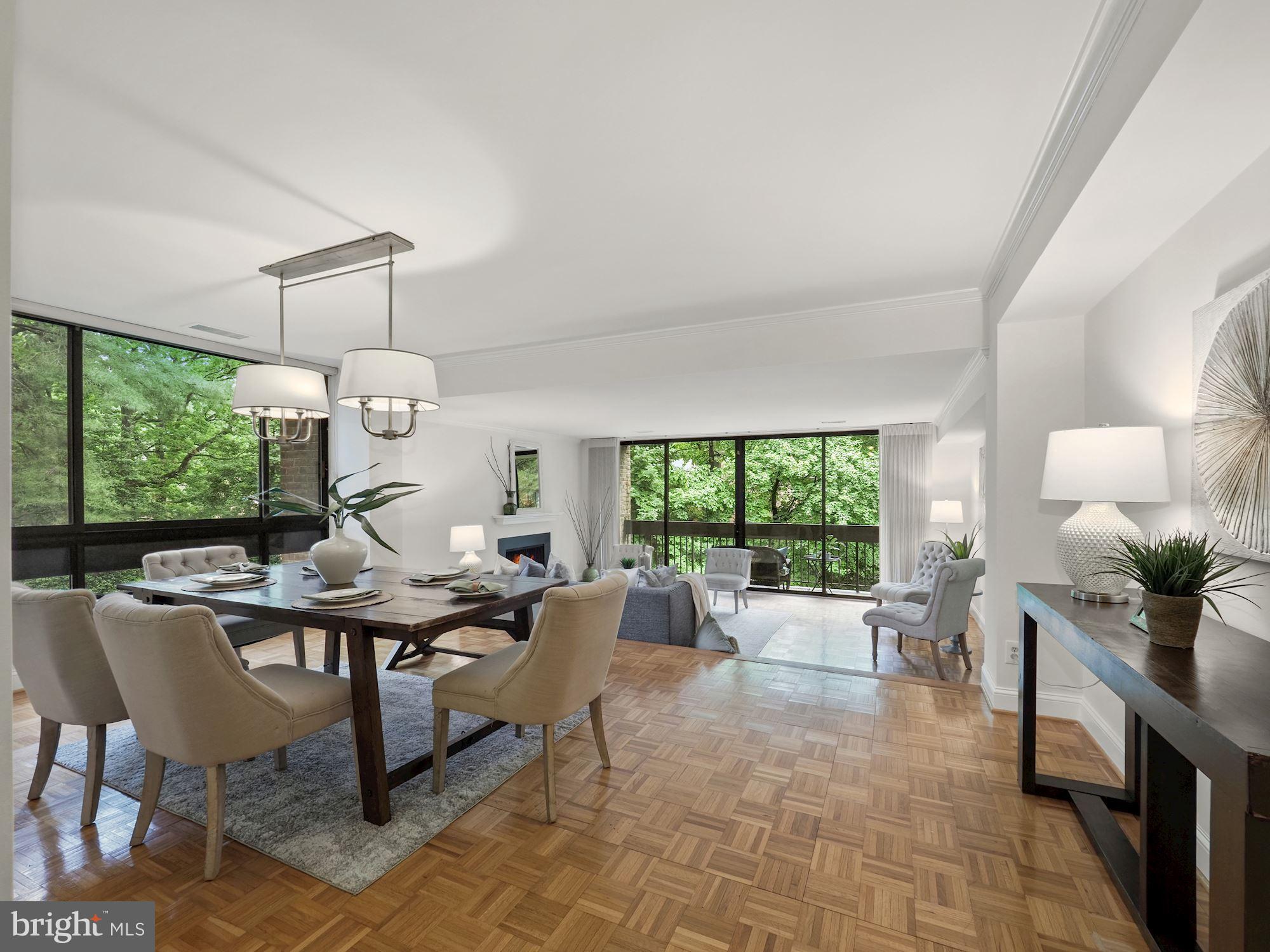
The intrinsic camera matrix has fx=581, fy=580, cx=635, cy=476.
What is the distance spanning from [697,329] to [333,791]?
3187mm

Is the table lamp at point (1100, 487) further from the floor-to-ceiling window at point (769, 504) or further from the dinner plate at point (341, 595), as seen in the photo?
the floor-to-ceiling window at point (769, 504)

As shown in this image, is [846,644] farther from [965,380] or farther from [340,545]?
[340,545]

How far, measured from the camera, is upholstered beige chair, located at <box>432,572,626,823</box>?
2039 mm

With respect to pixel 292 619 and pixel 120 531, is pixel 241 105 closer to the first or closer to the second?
pixel 292 619

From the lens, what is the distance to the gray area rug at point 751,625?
5.58 meters

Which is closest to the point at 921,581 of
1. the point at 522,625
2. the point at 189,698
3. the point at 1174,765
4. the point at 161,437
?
the point at 522,625

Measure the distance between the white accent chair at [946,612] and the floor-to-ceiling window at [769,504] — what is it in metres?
3.39

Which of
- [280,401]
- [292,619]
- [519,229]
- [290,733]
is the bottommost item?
[290,733]

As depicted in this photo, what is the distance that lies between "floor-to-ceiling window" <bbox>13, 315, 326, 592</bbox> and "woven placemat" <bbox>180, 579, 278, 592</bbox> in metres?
1.61

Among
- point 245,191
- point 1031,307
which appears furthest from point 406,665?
point 1031,307

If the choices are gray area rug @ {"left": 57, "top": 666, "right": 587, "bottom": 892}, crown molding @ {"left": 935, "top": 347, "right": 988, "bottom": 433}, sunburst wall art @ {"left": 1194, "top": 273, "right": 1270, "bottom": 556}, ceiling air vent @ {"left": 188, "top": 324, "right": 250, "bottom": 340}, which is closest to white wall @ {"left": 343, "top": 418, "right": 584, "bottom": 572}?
ceiling air vent @ {"left": 188, "top": 324, "right": 250, "bottom": 340}

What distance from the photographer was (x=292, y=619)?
2.23m

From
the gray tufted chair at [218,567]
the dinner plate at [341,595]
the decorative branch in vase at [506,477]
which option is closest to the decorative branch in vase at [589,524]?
the decorative branch in vase at [506,477]

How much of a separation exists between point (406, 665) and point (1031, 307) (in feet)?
13.7
